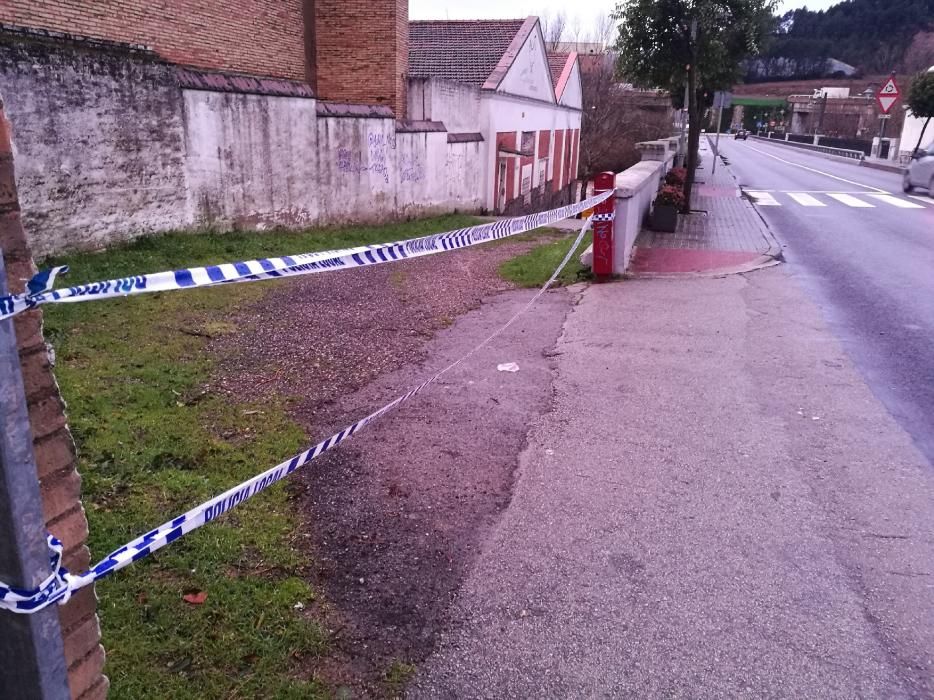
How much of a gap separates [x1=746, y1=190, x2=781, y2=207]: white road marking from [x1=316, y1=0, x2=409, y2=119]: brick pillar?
34.3ft

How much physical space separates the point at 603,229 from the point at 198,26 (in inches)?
376

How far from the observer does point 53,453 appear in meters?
2.09

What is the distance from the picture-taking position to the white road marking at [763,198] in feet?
66.7

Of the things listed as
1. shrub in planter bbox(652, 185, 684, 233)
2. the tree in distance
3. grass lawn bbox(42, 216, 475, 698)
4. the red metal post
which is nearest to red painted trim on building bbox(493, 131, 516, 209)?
the tree in distance

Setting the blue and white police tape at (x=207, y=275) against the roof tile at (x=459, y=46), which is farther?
the roof tile at (x=459, y=46)

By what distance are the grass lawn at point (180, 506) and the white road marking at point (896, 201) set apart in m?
19.0

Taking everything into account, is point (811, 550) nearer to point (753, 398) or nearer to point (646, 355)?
point (753, 398)

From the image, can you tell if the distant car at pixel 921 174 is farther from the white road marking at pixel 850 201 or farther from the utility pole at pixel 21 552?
the utility pole at pixel 21 552

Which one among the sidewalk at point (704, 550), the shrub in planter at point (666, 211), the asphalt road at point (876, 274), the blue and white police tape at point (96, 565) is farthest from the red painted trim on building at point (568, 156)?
the blue and white police tape at point (96, 565)

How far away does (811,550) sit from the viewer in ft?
12.8

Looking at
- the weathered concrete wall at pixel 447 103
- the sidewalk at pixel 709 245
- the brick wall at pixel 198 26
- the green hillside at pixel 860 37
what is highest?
the green hillside at pixel 860 37

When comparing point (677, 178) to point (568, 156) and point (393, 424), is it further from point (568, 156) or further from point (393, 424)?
point (568, 156)

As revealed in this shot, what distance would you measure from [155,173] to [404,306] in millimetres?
4964

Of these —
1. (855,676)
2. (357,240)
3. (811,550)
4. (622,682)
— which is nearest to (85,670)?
(622,682)
